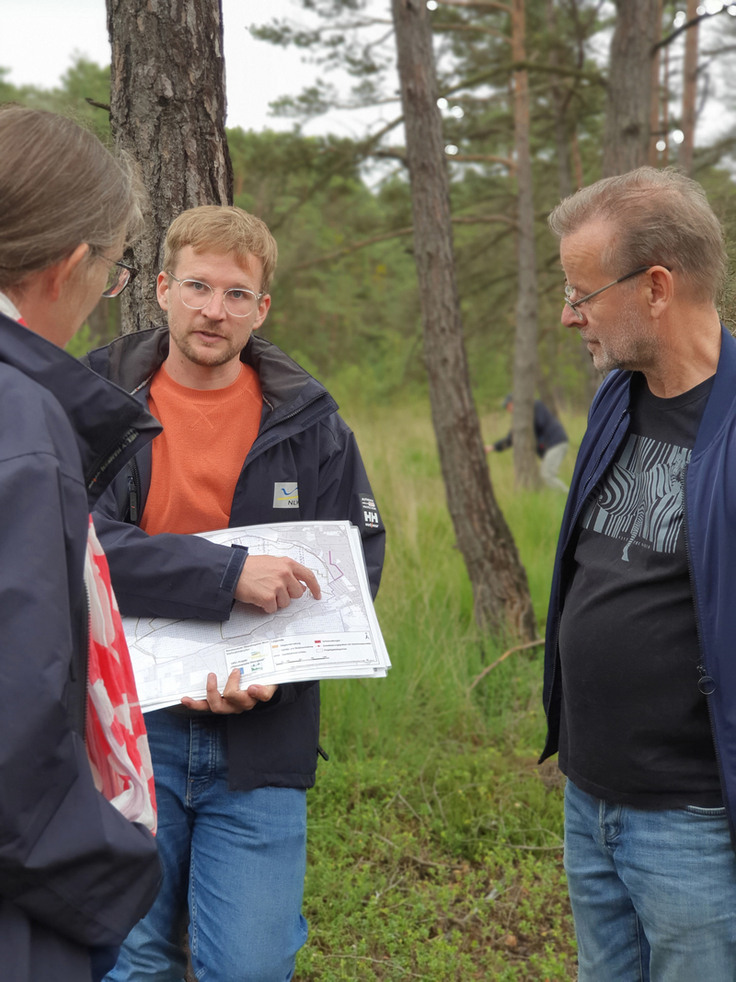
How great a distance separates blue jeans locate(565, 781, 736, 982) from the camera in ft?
6.18

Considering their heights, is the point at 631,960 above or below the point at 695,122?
below

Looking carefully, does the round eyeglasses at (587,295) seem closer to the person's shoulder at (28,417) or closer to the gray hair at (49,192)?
the gray hair at (49,192)

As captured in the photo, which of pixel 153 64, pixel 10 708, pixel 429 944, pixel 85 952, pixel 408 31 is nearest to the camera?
pixel 10 708

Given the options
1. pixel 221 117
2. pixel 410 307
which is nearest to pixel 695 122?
pixel 410 307

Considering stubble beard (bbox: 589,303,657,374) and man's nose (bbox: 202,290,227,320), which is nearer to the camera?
stubble beard (bbox: 589,303,657,374)

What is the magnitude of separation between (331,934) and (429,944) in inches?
15.2

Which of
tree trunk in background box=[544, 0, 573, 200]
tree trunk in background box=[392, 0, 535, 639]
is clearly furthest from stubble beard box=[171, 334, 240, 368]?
tree trunk in background box=[544, 0, 573, 200]

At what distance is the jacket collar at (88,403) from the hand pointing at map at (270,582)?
63cm

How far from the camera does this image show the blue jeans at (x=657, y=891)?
1884 mm

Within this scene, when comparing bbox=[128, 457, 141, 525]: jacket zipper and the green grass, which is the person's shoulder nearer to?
bbox=[128, 457, 141, 525]: jacket zipper

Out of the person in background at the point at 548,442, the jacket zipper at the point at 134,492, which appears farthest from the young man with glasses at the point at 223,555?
the person in background at the point at 548,442

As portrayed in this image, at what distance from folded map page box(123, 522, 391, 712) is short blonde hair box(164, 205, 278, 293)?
79 cm

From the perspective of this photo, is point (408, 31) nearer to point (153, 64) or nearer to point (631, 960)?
point (153, 64)

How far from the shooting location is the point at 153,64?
289cm
